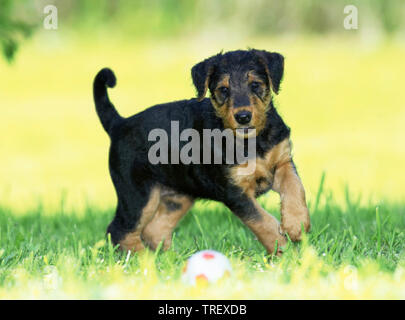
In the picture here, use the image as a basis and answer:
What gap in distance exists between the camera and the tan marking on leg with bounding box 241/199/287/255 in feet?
13.2

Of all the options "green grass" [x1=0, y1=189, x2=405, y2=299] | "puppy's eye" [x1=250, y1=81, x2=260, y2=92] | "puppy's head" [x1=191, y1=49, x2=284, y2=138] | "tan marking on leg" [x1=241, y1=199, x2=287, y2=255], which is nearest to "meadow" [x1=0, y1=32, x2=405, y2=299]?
"green grass" [x1=0, y1=189, x2=405, y2=299]

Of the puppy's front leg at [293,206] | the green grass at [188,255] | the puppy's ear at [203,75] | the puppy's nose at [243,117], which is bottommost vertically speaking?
the green grass at [188,255]

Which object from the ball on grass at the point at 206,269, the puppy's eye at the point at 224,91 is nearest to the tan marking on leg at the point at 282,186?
the puppy's eye at the point at 224,91

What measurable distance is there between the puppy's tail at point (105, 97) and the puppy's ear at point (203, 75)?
0.81 meters

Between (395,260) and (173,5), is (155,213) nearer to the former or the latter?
(395,260)

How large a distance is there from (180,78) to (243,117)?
11.7 meters

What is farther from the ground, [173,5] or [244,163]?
[173,5]

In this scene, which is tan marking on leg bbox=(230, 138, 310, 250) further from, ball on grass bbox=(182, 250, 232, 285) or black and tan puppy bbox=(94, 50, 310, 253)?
ball on grass bbox=(182, 250, 232, 285)

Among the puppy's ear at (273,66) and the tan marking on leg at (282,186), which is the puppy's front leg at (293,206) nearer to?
the tan marking on leg at (282,186)

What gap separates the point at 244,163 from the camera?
4117mm

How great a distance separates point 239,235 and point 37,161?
7574 millimetres

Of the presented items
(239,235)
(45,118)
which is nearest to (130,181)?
(239,235)

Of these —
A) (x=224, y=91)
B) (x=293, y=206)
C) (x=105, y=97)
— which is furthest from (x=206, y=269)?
(x=105, y=97)

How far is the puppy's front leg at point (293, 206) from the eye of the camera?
4000 millimetres
